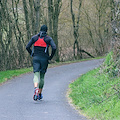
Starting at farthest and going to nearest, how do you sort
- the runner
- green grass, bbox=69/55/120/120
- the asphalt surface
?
the runner < the asphalt surface < green grass, bbox=69/55/120/120

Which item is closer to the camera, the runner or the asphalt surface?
the asphalt surface

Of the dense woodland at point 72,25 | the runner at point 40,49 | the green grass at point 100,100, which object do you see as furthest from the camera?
the dense woodland at point 72,25

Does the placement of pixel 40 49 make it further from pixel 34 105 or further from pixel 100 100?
pixel 100 100

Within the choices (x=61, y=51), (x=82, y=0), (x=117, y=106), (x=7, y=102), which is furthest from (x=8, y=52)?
(x=117, y=106)

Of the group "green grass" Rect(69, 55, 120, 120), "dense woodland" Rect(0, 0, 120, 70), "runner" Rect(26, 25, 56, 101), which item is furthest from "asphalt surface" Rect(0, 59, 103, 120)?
"dense woodland" Rect(0, 0, 120, 70)

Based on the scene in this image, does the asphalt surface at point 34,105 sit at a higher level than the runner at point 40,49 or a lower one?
lower

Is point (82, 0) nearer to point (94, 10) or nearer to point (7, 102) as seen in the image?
point (94, 10)

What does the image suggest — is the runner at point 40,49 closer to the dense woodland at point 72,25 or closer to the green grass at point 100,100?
the green grass at point 100,100

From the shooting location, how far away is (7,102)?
30.6 ft

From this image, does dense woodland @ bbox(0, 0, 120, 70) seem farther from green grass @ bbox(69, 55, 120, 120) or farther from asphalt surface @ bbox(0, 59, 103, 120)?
green grass @ bbox(69, 55, 120, 120)

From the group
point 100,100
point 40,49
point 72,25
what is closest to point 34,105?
point 40,49

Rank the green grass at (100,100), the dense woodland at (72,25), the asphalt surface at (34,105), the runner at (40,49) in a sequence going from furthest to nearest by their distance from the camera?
the dense woodland at (72,25)
the runner at (40,49)
the asphalt surface at (34,105)
the green grass at (100,100)

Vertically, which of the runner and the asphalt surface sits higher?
the runner

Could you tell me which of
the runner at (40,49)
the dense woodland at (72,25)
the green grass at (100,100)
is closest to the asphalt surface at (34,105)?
the green grass at (100,100)
